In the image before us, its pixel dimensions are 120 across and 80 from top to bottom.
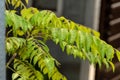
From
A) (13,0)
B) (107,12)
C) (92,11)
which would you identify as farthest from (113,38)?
(13,0)

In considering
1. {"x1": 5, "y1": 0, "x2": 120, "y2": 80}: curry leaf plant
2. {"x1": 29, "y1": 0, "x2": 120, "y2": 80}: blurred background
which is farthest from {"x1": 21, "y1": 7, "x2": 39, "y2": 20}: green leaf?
{"x1": 29, "y1": 0, "x2": 120, "y2": 80}: blurred background

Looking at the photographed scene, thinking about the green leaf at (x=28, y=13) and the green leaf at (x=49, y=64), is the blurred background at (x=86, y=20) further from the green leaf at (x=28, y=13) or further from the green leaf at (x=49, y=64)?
the green leaf at (x=49, y=64)

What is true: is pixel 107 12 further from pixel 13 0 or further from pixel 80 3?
pixel 13 0

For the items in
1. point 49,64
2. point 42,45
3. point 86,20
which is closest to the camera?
point 49,64

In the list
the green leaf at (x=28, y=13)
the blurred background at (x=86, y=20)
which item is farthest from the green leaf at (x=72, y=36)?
the blurred background at (x=86, y=20)

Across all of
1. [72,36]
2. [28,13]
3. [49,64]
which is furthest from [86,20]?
[49,64]

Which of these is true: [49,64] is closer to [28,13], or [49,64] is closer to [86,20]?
[28,13]

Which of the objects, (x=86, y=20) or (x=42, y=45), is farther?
(x=86, y=20)

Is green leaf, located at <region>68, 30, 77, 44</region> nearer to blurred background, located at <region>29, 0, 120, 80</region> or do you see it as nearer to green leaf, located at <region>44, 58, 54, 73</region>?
green leaf, located at <region>44, 58, 54, 73</region>
